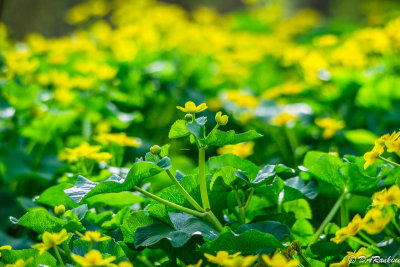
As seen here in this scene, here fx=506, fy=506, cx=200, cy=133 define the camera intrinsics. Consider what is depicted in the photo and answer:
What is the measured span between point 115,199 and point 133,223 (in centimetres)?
12

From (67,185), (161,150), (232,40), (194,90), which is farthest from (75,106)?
(232,40)

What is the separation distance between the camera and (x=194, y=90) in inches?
71.1

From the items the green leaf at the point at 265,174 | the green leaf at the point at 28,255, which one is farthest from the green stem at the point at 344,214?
the green leaf at the point at 28,255

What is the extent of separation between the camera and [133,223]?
30.3 inches

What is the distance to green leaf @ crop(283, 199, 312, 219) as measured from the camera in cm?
90

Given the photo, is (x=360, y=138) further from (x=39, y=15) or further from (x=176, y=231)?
(x=39, y=15)

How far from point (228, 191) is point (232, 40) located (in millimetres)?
1846

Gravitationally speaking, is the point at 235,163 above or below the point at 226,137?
below

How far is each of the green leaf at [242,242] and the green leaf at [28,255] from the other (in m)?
0.22

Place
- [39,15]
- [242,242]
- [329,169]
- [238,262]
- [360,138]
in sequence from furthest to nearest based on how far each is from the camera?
[39,15]
[360,138]
[329,169]
[242,242]
[238,262]

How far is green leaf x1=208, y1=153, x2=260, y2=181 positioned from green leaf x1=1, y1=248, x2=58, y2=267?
1.02ft

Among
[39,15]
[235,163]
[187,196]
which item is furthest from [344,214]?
[39,15]

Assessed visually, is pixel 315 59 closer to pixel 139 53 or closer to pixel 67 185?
pixel 139 53

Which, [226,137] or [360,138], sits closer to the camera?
[226,137]
